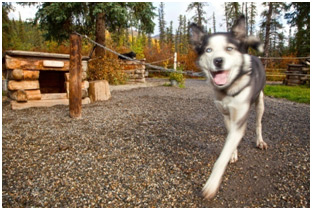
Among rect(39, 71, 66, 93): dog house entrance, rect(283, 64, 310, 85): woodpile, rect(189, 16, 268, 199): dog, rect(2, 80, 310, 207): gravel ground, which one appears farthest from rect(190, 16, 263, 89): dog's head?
rect(283, 64, 310, 85): woodpile

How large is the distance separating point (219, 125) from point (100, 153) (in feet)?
7.74

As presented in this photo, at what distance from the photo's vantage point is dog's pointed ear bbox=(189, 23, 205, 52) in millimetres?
1609

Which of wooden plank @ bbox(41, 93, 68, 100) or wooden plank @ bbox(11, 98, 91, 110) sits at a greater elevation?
wooden plank @ bbox(41, 93, 68, 100)

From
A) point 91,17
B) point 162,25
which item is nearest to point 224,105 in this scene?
point 91,17

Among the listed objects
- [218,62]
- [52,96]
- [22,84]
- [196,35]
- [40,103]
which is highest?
[196,35]

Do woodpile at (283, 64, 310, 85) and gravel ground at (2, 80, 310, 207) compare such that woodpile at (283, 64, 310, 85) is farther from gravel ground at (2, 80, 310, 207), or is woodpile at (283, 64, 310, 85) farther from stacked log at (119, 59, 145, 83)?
gravel ground at (2, 80, 310, 207)

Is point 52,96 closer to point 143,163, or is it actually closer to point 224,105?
point 143,163

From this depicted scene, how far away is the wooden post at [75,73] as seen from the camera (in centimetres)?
434

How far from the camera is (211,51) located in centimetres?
152

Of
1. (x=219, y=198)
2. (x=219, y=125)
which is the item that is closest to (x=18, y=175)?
(x=219, y=198)

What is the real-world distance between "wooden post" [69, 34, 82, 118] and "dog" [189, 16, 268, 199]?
Answer: 3340 mm

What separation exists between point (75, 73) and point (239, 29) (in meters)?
3.66

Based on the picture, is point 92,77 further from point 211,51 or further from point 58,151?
point 211,51

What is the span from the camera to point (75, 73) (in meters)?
4.39
